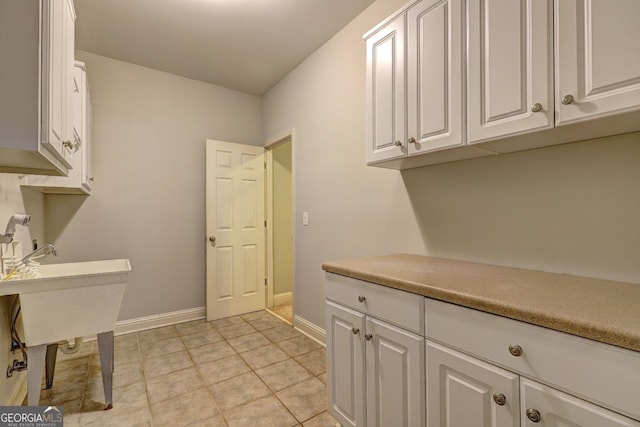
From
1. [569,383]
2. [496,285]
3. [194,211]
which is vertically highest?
[194,211]

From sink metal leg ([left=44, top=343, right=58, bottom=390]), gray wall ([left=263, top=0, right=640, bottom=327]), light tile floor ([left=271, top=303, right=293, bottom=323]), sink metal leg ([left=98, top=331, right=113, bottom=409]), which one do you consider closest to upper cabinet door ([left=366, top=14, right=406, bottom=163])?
gray wall ([left=263, top=0, right=640, bottom=327])

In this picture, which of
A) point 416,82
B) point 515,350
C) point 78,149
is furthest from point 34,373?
point 416,82

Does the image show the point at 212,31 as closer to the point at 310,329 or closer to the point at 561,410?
the point at 310,329

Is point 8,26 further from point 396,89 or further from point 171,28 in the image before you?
point 171,28

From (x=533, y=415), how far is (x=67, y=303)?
2.20 metres

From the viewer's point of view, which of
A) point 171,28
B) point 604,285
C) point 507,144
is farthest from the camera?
point 171,28

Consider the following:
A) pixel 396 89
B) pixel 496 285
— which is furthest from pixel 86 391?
pixel 396 89

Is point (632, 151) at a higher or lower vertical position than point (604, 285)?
higher

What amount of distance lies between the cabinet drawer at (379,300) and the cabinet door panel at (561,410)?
1.23 feet

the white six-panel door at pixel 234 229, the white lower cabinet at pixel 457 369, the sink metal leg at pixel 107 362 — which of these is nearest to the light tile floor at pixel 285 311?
the white six-panel door at pixel 234 229

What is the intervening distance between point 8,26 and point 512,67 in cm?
177

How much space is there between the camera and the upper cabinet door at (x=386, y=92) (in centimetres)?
159

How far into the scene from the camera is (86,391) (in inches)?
79.7

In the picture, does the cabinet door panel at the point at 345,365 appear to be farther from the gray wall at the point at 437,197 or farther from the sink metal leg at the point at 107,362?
the sink metal leg at the point at 107,362
